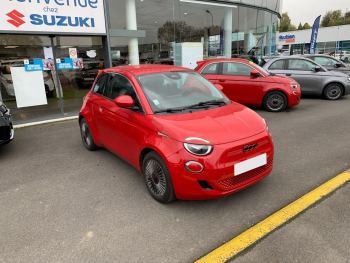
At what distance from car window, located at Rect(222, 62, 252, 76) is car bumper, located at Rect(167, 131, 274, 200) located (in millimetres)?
5726

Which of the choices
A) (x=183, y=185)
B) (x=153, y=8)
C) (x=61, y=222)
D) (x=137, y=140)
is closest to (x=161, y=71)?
(x=137, y=140)

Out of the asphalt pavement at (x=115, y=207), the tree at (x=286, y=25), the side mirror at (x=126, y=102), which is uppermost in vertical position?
the tree at (x=286, y=25)

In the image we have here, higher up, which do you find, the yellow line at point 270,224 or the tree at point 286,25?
the tree at point 286,25

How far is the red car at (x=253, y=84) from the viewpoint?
8.20m

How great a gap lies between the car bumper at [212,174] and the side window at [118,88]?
1.24 m

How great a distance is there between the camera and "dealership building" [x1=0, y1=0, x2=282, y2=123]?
311 inches

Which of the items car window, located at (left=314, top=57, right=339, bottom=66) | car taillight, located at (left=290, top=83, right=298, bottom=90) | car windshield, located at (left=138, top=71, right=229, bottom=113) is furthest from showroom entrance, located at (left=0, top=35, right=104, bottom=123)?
car window, located at (left=314, top=57, right=339, bottom=66)

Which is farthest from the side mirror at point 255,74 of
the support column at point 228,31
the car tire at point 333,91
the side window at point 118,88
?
the support column at point 228,31

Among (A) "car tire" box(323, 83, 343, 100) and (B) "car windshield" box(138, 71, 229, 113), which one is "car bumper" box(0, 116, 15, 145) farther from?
(A) "car tire" box(323, 83, 343, 100)

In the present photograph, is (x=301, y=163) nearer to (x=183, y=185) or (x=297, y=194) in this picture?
(x=297, y=194)

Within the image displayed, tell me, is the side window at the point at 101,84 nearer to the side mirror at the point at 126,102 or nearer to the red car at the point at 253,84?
the side mirror at the point at 126,102

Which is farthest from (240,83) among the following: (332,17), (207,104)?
(332,17)

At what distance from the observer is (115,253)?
2654 mm

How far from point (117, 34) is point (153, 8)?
4.46 m
